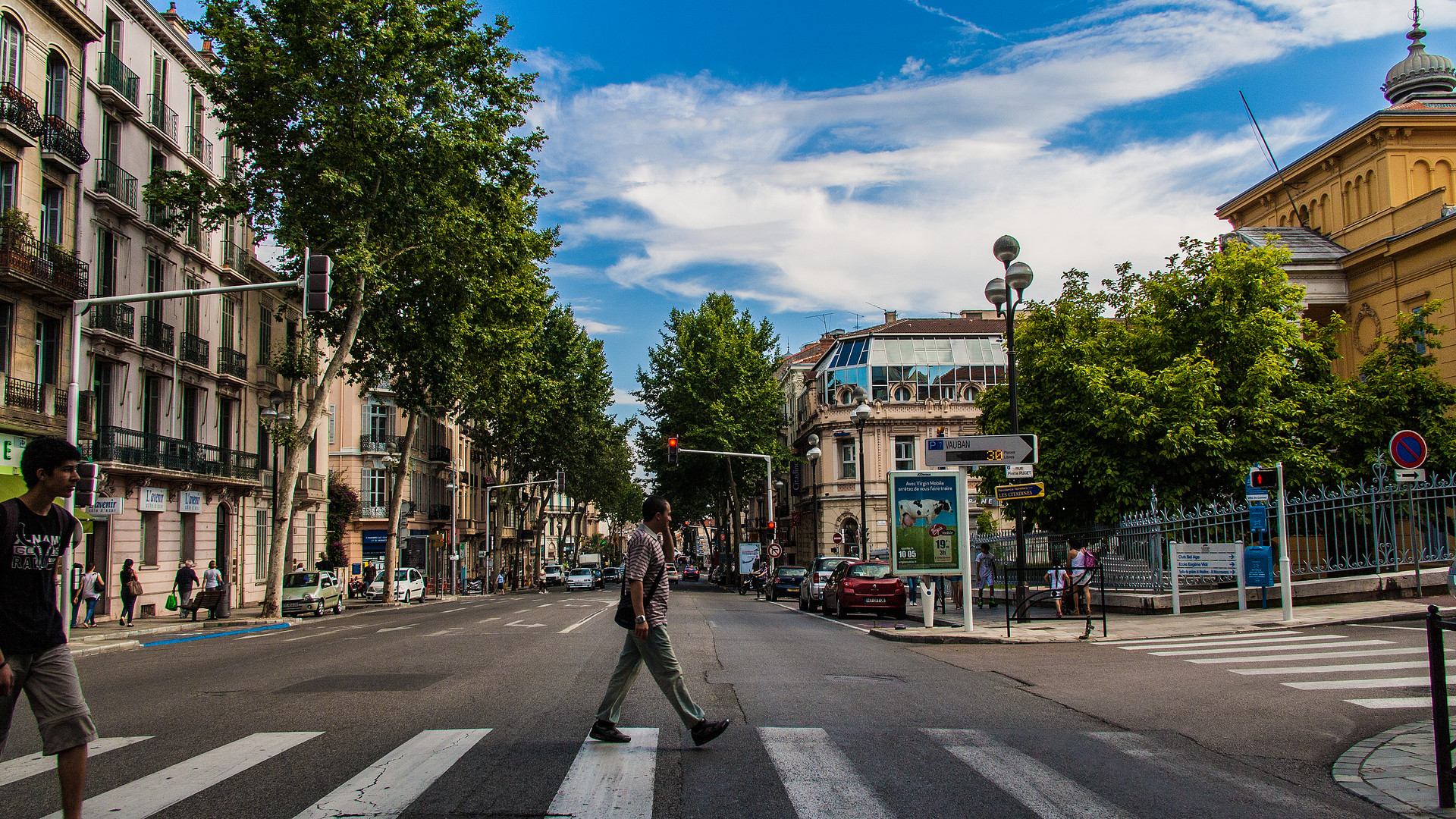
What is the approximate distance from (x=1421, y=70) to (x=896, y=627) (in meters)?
35.7

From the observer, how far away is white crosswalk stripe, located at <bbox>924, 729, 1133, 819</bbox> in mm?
5520

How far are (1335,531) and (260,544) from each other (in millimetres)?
37107

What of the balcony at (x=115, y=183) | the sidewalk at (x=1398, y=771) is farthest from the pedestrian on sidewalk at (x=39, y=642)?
the balcony at (x=115, y=183)

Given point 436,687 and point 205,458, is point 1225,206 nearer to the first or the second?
point 205,458

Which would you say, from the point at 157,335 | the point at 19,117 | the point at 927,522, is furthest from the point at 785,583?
the point at 19,117

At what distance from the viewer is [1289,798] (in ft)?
19.8

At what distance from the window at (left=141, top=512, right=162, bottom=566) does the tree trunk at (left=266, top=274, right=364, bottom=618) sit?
4.47m

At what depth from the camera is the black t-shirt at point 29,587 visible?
4.78 m

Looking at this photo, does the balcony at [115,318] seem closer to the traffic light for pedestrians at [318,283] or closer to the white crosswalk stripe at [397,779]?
the traffic light for pedestrians at [318,283]

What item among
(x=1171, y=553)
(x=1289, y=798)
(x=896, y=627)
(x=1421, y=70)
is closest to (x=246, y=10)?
(x=896, y=627)

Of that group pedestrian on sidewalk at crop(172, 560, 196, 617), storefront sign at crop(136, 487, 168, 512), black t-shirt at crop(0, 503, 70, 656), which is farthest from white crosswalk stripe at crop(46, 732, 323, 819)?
storefront sign at crop(136, 487, 168, 512)

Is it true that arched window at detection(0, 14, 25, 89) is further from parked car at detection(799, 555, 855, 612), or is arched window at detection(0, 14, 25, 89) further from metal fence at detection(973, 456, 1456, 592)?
metal fence at detection(973, 456, 1456, 592)

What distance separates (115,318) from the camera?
29.6m

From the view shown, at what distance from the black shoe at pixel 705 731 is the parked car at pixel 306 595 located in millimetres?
28721
